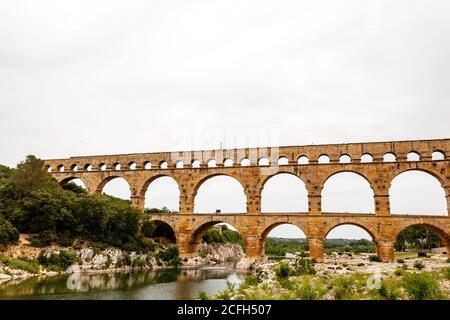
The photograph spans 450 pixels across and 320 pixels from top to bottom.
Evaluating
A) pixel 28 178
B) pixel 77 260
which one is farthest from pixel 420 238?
pixel 28 178

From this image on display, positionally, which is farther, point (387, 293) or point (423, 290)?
point (387, 293)

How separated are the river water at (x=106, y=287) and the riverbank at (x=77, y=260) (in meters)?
1.38

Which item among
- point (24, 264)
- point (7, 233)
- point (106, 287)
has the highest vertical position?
point (7, 233)

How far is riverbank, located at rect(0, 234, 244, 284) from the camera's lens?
21.2m

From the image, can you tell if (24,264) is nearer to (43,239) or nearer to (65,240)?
(43,239)

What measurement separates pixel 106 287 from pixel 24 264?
6556mm

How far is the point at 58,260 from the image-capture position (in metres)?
24.1

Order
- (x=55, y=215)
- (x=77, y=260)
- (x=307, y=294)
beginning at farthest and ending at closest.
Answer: (x=55, y=215)
(x=77, y=260)
(x=307, y=294)

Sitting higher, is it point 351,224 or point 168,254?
point 351,224

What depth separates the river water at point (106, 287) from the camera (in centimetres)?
1572

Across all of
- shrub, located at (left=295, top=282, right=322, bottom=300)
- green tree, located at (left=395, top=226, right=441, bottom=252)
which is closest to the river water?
shrub, located at (left=295, top=282, right=322, bottom=300)

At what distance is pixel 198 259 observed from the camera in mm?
36375
